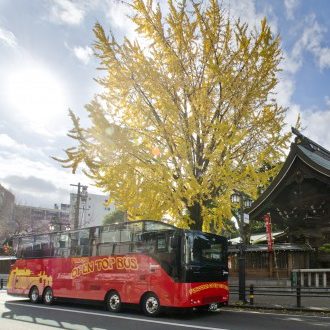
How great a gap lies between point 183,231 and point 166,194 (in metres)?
2.11

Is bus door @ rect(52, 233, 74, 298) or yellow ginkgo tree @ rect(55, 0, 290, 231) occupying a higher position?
yellow ginkgo tree @ rect(55, 0, 290, 231)

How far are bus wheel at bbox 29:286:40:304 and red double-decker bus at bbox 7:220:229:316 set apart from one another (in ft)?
2.64

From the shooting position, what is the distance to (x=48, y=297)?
17.1 m

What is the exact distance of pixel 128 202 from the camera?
14.0m

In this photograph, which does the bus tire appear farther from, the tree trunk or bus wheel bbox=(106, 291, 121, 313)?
the tree trunk

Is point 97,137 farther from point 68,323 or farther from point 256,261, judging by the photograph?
point 256,261

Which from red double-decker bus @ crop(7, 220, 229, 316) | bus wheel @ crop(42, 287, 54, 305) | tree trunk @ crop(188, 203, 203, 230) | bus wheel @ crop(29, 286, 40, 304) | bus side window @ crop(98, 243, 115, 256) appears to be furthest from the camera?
bus wheel @ crop(29, 286, 40, 304)

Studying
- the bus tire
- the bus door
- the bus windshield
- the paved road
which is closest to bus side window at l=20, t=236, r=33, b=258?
the bus door

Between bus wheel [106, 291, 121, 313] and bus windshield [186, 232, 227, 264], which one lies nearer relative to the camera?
bus windshield [186, 232, 227, 264]

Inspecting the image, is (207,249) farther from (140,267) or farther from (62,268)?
(62,268)

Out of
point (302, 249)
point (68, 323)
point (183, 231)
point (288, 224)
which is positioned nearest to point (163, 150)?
point (183, 231)

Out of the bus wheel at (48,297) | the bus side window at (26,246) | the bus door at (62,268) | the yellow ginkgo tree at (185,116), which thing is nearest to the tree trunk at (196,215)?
the yellow ginkgo tree at (185,116)

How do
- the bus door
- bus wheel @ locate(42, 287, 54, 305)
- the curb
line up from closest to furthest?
1. the curb
2. the bus door
3. bus wheel @ locate(42, 287, 54, 305)

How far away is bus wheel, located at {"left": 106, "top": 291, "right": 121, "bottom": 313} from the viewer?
13.5m
